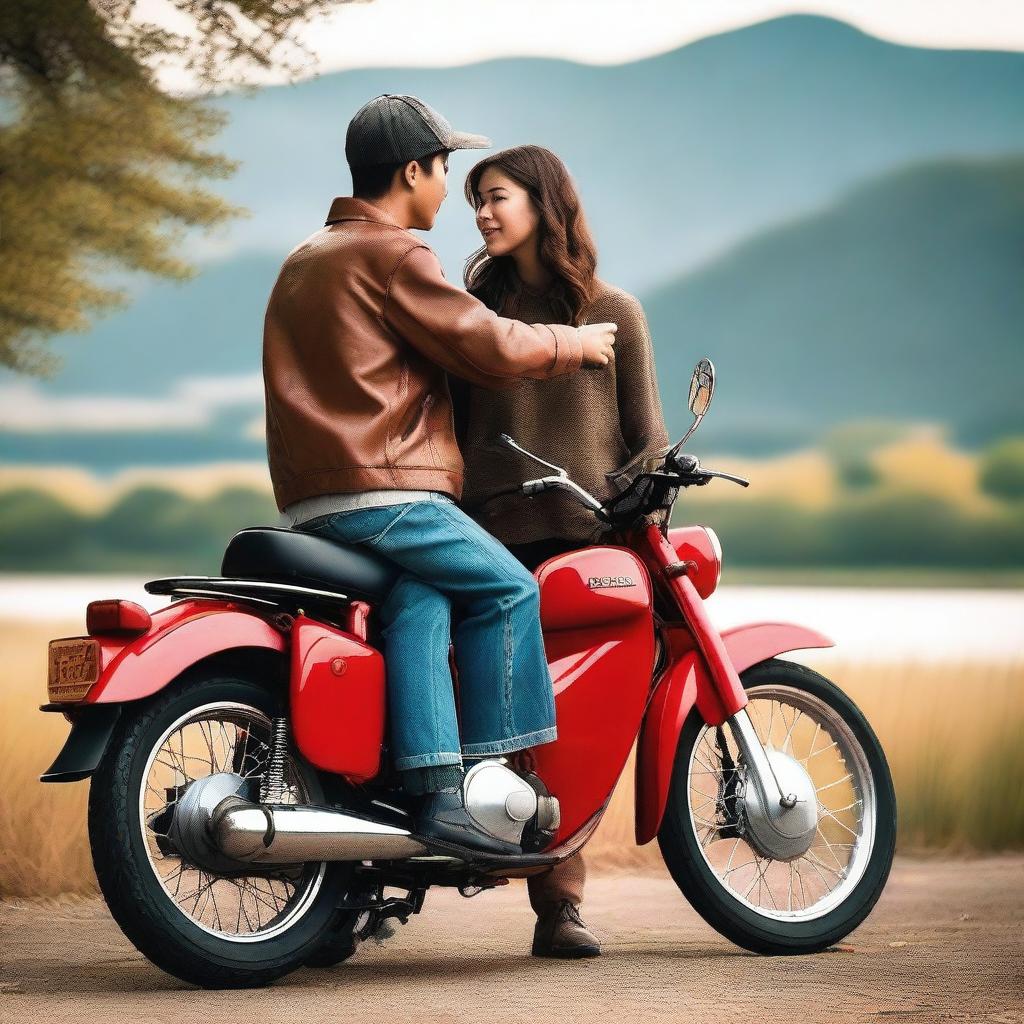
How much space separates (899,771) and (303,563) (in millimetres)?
4146

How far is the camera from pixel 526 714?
419cm

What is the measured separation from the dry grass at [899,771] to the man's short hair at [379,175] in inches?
110

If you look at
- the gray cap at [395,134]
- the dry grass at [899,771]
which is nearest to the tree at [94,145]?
the dry grass at [899,771]

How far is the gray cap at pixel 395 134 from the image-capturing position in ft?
14.2

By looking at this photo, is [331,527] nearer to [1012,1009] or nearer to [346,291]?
[346,291]

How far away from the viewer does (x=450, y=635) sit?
423cm

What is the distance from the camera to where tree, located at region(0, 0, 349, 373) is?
9398 millimetres

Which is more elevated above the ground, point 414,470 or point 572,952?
point 414,470

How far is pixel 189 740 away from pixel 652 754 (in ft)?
3.87

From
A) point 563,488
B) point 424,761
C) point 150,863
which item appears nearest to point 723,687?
point 563,488

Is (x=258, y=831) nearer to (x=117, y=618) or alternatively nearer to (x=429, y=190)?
(x=117, y=618)

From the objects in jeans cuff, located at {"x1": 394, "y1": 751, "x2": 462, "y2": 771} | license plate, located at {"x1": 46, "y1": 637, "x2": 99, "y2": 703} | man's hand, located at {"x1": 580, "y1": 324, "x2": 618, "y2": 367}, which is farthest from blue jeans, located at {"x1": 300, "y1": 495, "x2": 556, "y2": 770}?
license plate, located at {"x1": 46, "y1": 637, "x2": 99, "y2": 703}

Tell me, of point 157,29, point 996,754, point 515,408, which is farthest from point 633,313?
point 157,29

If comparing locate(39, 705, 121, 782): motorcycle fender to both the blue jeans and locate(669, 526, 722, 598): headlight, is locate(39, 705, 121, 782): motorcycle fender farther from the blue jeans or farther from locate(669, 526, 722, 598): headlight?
locate(669, 526, 722, 598): headlight
